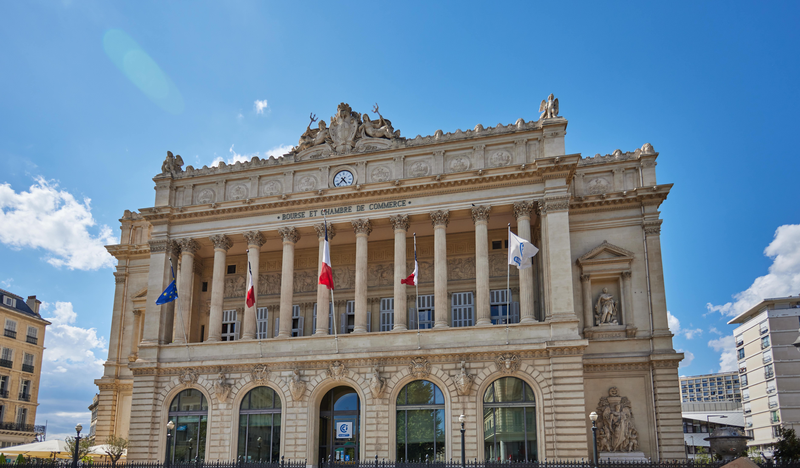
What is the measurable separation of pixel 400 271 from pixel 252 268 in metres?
9.26

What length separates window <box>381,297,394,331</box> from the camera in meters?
40.6

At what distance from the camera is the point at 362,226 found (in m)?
39.3

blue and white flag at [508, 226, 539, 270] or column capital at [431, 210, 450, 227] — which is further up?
column capital at [431, 210, 450, 227]

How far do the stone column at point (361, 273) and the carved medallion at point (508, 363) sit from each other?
7.83 metres

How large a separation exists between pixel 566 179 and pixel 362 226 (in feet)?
38.9

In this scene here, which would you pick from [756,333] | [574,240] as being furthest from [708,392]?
[574,240]

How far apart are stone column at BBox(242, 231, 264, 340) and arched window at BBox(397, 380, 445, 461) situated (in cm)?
983

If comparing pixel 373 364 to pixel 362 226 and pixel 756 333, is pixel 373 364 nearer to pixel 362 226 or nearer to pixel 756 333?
pixel 362 226

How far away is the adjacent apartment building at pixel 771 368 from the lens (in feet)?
255

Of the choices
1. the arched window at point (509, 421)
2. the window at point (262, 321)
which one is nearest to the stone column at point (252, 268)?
the window at point (262, 321)

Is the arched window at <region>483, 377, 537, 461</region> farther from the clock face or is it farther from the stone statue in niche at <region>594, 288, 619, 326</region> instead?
the clock face

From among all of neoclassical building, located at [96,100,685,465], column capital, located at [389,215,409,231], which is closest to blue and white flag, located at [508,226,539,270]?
neoclassical building, located at [96,100,685,465]

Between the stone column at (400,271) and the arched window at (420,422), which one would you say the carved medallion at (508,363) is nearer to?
the arched window at (420,422)

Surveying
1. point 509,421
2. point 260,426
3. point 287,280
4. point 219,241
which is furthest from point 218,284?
point 509,421
